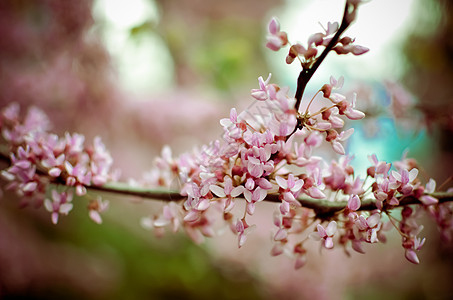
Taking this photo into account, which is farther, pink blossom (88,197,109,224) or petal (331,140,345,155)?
pink blossom (88,197,109,224)

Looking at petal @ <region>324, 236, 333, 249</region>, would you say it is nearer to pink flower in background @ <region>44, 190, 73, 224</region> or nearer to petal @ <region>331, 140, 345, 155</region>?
petal @ <region>331, 140, 345, 155</region>

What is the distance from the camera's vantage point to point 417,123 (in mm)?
857

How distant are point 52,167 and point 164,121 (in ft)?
3.74

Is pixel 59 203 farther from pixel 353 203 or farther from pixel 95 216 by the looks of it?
pixel 353 203

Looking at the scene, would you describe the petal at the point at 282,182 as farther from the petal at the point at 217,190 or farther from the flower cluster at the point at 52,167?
the flower cluster at the point at 52,167

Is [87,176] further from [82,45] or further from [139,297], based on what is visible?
[139,297]

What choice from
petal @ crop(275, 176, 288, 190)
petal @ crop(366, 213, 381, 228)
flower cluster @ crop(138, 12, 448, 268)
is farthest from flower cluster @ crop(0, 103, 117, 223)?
petal @ crop(366, 213, 381, 228)

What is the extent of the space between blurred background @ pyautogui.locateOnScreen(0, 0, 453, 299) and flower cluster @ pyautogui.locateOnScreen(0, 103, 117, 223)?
51cm

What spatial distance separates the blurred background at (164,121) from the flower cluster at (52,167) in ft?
1.68

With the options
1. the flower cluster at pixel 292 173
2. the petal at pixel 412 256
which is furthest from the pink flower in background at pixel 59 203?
the petal at pixel 412 256

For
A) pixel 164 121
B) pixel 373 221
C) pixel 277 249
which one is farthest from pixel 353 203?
pixel 164 121

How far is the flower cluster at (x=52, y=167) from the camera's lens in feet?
1.58

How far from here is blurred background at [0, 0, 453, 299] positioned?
108 cm

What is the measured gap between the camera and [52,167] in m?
0.49
